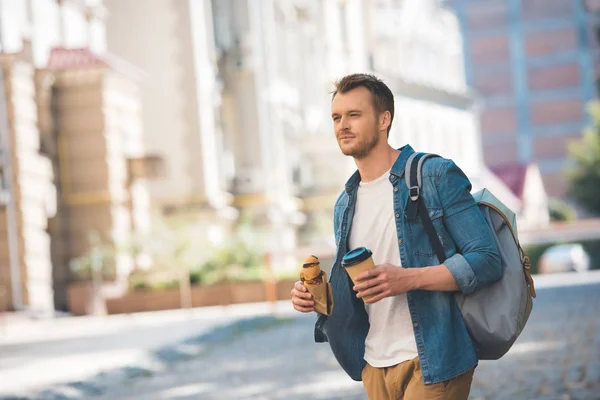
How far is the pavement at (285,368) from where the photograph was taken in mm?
10227

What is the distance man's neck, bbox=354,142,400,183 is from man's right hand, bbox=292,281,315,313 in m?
0.45

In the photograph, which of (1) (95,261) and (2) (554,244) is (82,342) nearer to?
(1) (95,261)

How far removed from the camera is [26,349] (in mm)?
17797

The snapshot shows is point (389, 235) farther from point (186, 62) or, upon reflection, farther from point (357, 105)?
point (186, 62)

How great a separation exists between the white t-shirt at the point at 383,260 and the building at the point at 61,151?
23.3m

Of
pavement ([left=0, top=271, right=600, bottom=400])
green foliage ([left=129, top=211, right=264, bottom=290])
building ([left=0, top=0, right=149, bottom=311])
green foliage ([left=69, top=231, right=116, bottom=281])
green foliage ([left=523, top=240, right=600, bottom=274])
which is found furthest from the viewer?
green foliage ([left=523, top=240, right=600, bottom=274])

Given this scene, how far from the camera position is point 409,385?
401 centimetres

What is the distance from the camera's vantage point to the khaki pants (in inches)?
156

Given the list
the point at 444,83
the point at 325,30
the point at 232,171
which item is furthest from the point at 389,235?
the point at 444,83

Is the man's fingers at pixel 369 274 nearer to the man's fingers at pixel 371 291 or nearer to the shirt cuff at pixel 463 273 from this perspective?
the man's fingers at pixel 371 291

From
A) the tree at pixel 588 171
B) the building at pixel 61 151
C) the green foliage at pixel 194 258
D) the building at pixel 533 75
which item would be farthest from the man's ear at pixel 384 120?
the building at pixel 533 75

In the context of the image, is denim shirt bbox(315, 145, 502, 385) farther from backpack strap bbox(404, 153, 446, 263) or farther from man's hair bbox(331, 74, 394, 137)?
man's hair bbox(331, 74, 394, 137)

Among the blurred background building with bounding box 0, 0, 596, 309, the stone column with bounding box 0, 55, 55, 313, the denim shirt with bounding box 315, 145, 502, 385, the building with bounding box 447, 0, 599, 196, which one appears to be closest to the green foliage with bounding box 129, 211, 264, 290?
the blurred background building with bounding box 0, 0, 596, 309

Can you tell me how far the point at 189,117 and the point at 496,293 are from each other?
34.9m
